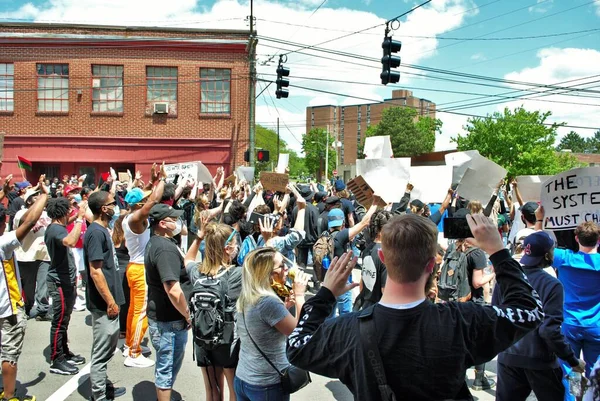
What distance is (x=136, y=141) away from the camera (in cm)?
2317

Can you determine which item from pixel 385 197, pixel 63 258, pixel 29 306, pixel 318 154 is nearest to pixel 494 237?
pixel 385 197

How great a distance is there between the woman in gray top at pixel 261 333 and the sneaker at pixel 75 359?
3.46m

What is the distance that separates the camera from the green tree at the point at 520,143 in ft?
133

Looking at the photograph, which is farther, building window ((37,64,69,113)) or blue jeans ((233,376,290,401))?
building window ((37,64,69,113))

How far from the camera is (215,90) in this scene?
23.2 m

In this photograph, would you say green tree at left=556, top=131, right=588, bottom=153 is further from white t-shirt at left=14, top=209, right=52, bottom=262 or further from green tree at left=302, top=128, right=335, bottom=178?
white t-shirt at left=14, top=209, right=52, bottom=262

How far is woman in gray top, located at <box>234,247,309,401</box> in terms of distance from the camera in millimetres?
3359

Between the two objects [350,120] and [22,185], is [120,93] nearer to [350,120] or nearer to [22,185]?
[22,185]

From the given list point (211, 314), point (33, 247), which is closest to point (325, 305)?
point (211, 314)

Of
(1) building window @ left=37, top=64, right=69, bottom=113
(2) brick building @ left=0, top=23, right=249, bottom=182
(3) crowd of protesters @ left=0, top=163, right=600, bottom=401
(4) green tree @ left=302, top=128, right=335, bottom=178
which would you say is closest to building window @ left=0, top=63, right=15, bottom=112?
(2) brick building @ left=0, top=23, right=249, bottom=182

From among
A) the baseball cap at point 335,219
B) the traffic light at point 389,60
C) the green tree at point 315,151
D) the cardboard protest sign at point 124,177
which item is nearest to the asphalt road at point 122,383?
the baseball cap at point 335,219

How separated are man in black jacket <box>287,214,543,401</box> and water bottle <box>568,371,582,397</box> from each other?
2212mm

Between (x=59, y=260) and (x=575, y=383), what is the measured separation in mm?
5660

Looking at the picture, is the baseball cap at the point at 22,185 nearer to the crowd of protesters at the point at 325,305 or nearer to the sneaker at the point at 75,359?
the crowd of protesters at the point at 325,305
